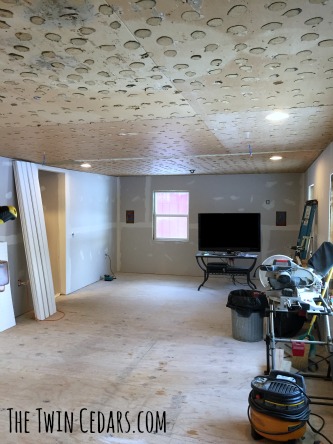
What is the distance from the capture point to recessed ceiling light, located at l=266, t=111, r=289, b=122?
2.59 m

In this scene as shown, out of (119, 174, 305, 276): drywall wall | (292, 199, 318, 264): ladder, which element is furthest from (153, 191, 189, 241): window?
(292, 199, 318, 264): ladder

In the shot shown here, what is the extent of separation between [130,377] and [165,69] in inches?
107

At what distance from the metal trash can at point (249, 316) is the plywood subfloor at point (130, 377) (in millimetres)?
110

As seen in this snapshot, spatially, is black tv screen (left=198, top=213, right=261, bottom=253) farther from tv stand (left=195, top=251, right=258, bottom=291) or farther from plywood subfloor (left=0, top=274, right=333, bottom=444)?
plywood subfloor (left=0, top=274, right=333, bottom=444)

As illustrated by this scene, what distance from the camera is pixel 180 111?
8.23ft

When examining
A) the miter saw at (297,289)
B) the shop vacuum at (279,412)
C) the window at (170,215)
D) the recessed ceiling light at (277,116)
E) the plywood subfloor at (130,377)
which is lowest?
the plywood subfloor at (130,377)

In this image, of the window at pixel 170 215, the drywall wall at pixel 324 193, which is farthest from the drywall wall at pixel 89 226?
the drywall wall at pixel 324 193

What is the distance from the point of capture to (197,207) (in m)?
8.20

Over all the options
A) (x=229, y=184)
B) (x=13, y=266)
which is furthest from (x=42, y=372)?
(x=229, y=184)

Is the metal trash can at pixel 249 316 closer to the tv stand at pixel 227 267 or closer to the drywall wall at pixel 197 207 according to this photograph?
the tv stand at pixel 227 267

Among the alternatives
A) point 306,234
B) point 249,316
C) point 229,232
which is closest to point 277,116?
point 249,316

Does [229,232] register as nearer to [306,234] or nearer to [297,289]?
[306,234]

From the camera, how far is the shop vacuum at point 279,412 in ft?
7.45

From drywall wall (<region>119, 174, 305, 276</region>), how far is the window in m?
0.14
